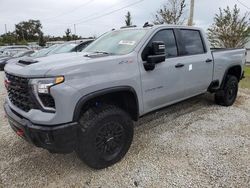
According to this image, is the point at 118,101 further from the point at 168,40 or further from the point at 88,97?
the point at 168,40

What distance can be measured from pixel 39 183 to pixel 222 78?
13.9 feet

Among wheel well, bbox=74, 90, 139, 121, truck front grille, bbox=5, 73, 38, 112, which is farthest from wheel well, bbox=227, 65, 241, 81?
truck front grille, bbox=5, 73, 38, 112

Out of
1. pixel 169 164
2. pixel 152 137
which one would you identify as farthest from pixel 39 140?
pixel 152 137

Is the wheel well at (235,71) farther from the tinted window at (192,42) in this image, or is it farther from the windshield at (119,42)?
the windshield at (119,42)

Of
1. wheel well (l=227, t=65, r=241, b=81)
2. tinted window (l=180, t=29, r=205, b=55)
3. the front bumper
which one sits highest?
tinted window (l=180, t=29, r=205, b=55)

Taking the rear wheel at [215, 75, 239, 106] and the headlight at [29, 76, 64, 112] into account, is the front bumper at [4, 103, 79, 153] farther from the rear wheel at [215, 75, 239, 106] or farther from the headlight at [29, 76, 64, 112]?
the rear wheel at [215, 75, 239, 106]

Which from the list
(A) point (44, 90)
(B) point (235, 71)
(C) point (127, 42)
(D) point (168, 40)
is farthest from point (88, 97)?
(B) point (235, 71)

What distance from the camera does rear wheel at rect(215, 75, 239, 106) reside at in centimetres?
548

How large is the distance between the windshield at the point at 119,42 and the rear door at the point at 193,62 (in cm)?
87

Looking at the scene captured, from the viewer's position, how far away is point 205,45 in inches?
189

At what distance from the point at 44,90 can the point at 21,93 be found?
→ 0.46 meters

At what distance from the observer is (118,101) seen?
3.39m

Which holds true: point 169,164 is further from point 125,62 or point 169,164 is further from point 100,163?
point 125,62

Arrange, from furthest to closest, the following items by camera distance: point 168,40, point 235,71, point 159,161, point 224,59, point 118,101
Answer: point 235,71 < point 224,59 < point 168,40 < point 118,101 < point 159,161
